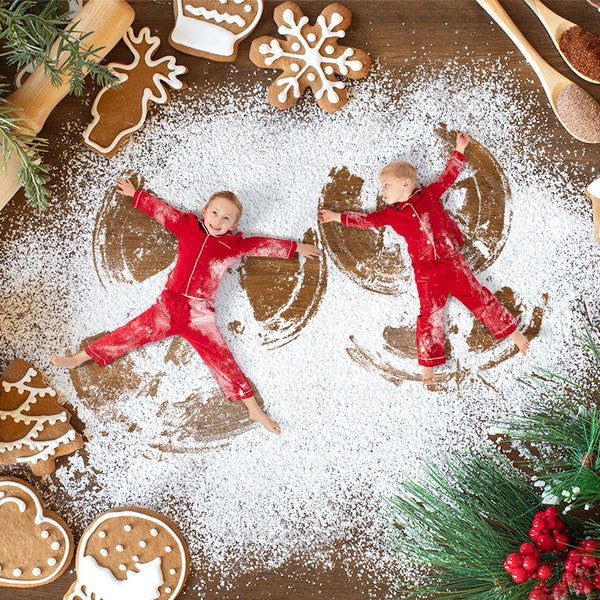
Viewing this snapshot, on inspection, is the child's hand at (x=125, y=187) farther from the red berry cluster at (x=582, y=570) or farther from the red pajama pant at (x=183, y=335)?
the red berry cluster at (x=582, y=570)

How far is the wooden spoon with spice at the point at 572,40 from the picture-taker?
3.70 ft

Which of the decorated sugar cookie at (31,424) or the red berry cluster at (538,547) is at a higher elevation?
the red berry cluster at (538,547)

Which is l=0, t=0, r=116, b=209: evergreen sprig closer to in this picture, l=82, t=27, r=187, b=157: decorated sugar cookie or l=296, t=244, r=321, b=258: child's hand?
l=82, t=27, r=187, b=157: decorated sugar cookie

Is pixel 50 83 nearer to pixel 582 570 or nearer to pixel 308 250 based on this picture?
pixel 308 250

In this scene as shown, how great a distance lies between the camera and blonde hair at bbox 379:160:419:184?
1.10 meters

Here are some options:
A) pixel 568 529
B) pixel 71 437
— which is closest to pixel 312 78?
pixel 71 437

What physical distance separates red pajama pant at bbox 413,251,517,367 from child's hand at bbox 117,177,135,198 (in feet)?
2.00

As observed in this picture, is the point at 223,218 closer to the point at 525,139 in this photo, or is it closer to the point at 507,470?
the point at 525,139

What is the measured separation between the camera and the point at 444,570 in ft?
3.81

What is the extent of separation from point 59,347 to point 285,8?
85cm

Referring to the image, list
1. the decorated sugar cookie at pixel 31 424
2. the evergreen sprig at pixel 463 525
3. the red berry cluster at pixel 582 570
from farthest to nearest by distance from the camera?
the decorated sugar cookie at pixel 31 424, the evergreen sprig at pixel 463 525, the red berry cluster at pixel 582 570

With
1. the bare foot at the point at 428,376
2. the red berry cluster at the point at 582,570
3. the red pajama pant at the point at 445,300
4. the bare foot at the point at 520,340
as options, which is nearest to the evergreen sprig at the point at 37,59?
the red pajama pant at the point at 445,300

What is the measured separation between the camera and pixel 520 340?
1.16 m

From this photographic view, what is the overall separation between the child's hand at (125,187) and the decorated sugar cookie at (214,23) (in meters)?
0.29
